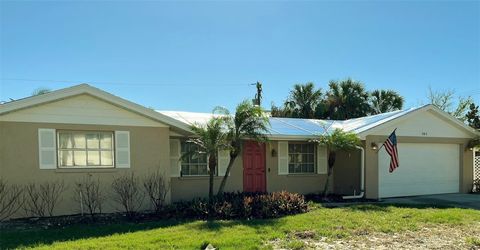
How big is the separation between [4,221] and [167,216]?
395 centimetres

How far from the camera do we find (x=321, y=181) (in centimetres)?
1608

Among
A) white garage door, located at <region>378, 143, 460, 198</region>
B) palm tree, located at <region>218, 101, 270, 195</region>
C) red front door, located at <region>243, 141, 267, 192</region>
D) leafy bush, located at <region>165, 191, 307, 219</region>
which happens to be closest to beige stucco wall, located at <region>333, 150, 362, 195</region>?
white garage door, located at <region>378, 143, 460, 198</region>

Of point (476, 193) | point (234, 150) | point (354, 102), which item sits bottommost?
point (476, 193)

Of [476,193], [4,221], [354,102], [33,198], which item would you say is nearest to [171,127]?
[33,198]

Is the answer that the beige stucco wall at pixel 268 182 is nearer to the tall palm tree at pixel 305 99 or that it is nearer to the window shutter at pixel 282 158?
the window shutter at pixel 282 158

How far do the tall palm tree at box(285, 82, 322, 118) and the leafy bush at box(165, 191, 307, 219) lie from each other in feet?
52.5

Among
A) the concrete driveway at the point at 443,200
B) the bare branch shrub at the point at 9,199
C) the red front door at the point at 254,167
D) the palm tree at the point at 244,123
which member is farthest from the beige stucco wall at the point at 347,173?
the bare branch shrub at the point at 9,199

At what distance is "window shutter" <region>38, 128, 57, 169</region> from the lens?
1027 cm

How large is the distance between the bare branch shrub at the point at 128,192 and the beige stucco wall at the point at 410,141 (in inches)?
332

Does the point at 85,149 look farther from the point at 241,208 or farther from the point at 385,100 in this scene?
the point at 385,100

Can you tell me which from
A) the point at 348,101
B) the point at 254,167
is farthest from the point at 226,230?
the point at 348,101

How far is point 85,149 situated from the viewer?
10.9 meters

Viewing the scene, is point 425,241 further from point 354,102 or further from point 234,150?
point 354,102

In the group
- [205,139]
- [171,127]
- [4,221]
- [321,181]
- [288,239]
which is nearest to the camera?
[288,239]
